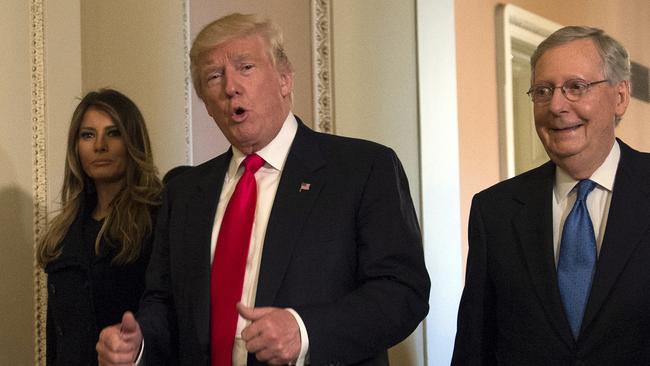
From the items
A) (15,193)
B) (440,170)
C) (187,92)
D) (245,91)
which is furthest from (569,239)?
(15,193)

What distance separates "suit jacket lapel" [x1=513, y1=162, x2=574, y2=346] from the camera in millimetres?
2152

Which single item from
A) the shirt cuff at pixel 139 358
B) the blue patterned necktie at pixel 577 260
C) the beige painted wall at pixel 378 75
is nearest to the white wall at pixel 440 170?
the beige painted wall at pixel 378 75

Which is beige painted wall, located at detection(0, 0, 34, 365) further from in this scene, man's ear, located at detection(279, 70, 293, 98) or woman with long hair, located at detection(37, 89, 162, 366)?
man's ear, located at detection(279, 70, 293, 98)

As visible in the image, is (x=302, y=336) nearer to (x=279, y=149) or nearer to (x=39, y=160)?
(x=279, y=149)

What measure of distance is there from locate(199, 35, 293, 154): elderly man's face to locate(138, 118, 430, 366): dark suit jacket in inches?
3.7

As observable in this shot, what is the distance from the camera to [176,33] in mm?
3924

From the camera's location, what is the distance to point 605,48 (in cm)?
225

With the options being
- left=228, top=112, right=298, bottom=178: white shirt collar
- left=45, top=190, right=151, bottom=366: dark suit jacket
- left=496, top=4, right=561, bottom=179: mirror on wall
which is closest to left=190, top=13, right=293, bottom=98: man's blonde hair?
left=228, top=112, right=298, bottom=178: white shirt collar

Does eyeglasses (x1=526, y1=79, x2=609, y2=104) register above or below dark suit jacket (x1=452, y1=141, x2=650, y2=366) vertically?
above

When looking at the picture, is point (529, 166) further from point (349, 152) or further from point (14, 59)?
point (14, 59)

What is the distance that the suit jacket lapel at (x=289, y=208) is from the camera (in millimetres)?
2182

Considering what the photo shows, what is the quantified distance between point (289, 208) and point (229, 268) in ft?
0.62

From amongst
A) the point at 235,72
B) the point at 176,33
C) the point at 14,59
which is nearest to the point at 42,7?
the point at 14,59

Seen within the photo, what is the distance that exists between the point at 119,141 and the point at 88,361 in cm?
68
